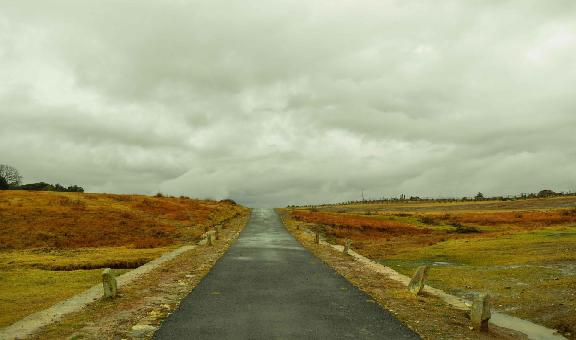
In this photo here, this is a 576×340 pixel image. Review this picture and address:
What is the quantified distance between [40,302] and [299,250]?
17002 millimetres

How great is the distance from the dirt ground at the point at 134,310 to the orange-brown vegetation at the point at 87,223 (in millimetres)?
18538

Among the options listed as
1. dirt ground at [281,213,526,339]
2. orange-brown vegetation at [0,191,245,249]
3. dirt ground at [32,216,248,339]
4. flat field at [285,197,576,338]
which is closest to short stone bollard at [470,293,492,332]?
dirt ground at [281,213,526,339]

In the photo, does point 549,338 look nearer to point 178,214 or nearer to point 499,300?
point 499,300

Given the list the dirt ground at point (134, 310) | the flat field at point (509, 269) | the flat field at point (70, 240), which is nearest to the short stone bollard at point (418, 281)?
the flat field at point (509, 269)

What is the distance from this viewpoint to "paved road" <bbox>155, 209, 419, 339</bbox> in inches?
423

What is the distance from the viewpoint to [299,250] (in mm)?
30297

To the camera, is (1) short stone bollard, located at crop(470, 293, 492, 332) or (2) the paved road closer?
(2) the paved road

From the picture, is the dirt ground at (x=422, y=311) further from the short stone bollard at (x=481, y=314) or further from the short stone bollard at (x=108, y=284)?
the short stone bollard at (x=108, y=284)

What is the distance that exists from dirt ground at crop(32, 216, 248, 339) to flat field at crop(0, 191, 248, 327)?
2445 mm

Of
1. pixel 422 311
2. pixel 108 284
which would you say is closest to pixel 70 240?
pixel 108 284

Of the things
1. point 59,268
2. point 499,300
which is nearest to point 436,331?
point 499,300

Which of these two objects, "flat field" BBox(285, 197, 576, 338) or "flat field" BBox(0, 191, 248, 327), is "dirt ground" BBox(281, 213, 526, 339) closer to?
"flat field" BBox(285, 197, 576, 338)

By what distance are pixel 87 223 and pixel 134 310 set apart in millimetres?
37243

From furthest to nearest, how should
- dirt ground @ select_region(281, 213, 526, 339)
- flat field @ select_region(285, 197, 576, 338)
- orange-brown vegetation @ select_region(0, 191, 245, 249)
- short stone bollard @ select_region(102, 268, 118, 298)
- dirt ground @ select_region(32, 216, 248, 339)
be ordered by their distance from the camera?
orange-brown vegetation @ select_region(0, 191, 245, 249) → flat field @ select_region(285, 197, 576, 338) → short stone bollard @ select_region(102, 268, 118, 298) → dirt ground @ select_region(281, 213, 526, 339) → dirt ground @ select_region(32, 216, 248, 339)
